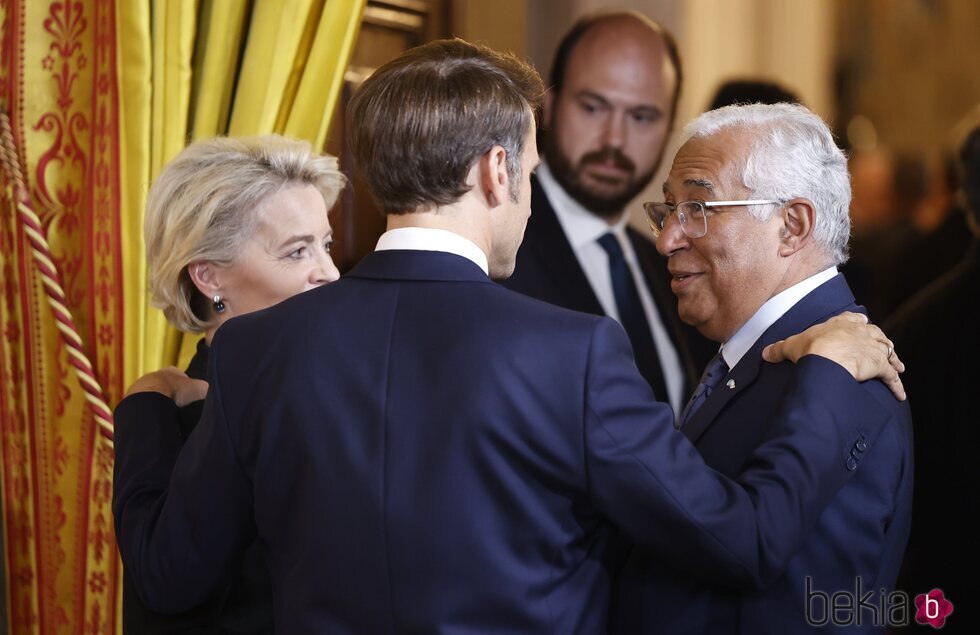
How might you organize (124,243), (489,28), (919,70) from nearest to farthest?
(124,243) → (489,28) → (919,70)

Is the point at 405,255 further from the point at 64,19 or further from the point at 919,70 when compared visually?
the point at 919,70

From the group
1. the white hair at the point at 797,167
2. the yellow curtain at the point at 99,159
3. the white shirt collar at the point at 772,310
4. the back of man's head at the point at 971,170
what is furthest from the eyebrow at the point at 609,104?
the white shirt collar at the point at 772,310

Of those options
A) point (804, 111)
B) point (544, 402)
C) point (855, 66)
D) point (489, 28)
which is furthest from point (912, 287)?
point (855, 66)

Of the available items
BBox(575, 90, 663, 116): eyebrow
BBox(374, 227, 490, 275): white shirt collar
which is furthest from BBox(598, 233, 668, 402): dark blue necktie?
BBox(374, 227, 490, 275): white shirt collar

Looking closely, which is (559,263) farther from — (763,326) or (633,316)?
(763,326)

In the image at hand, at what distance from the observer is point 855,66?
12797mm

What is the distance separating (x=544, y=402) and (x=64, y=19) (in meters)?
1.76

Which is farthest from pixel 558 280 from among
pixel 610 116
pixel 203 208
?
pixel 203 208

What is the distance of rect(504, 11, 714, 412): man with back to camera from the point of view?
12.3 ft

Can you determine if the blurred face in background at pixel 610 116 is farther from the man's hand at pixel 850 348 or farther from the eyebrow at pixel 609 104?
the man's hand at pixel 850 348

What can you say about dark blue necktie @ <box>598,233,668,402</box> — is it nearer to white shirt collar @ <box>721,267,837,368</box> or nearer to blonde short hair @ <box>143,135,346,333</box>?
white shirt collar @ <box>721,267,837,368</box>

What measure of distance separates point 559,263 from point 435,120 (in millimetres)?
1745

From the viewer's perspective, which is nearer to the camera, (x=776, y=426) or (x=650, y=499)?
(x=650, y=499)

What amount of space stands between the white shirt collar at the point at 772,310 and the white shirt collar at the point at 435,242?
2.21 ft
